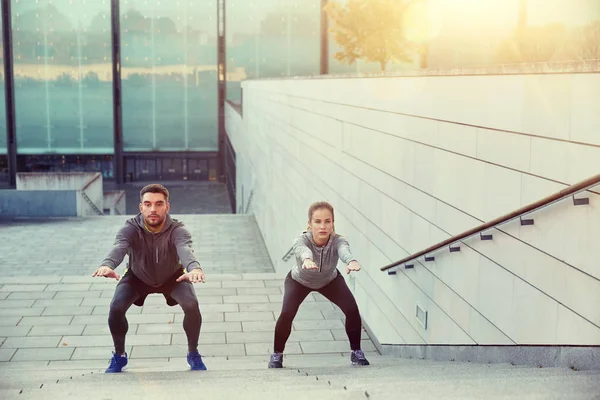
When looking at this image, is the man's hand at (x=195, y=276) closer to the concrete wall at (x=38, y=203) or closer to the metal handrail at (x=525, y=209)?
the metal handrail at (x=525, y=209)

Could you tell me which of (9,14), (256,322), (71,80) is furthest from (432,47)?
(256,322)

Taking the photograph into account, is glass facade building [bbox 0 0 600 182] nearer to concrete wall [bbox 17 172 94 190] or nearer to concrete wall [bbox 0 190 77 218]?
concrete wall [bbox 17 172 94 190]

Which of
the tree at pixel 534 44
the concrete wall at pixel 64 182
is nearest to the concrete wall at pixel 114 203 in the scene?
the concrete wall at pixel 64 182

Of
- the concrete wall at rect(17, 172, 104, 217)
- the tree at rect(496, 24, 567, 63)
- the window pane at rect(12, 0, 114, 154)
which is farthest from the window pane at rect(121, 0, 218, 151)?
the tree at rect(496, 24, 567, 63)

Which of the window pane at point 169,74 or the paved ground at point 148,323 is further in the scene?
the window pane at point 169,74

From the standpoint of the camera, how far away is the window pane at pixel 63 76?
36031 mm

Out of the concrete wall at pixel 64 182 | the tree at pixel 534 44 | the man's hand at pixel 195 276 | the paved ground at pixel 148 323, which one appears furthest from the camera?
the concrete wall at pixel 64 182

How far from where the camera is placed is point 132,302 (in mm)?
5523

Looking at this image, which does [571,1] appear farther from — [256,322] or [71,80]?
[71,80]

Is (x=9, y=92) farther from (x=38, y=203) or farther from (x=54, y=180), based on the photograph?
(x=38, y=203)

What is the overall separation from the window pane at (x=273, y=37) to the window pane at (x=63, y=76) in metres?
6.34

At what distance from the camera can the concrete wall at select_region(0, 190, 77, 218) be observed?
21.4 meters

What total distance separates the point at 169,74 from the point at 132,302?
3251 cm

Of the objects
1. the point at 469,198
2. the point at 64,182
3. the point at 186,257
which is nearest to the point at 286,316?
the point at 186,257
